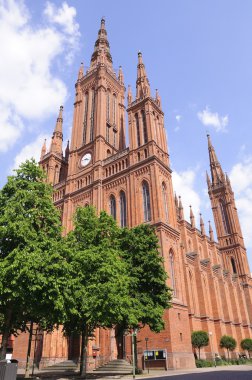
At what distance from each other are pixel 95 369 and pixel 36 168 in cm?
2170

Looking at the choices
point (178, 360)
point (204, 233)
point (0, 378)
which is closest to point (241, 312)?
point (204, 233)

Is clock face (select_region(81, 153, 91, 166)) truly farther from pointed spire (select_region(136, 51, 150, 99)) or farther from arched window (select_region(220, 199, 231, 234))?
arched window (select_region(220, 199, 231, 234))

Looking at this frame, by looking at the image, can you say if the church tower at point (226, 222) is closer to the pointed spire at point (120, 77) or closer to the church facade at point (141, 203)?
the church facade at point (141, 203)

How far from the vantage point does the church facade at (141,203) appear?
3359cm

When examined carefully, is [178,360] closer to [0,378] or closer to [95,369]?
[95,369]

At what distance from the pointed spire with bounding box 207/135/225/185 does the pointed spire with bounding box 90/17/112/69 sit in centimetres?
4076

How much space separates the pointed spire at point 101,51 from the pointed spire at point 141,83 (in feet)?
35.8

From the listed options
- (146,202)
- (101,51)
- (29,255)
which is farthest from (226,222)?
(29,255)

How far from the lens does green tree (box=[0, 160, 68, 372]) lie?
17062mm

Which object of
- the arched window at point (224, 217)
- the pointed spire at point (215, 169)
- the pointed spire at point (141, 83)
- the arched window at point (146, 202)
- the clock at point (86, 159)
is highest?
the pointed spire at point (215, 169)

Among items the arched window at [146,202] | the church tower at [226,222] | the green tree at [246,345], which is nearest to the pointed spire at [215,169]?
the church tower at [226,222]

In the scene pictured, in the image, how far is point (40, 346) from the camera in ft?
126

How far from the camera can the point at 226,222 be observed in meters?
79.2

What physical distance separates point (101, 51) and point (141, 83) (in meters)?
20.1
